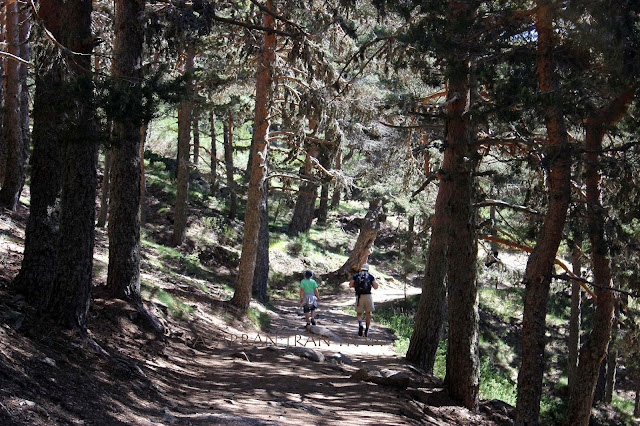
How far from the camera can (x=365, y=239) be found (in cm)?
2595

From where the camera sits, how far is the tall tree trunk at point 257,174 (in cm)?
1537

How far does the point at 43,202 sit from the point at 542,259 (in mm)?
7174

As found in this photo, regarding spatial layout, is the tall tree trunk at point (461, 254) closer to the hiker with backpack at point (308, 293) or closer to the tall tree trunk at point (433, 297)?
the tall tree trunk at point (433, 297)

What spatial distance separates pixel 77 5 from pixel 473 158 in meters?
6.20

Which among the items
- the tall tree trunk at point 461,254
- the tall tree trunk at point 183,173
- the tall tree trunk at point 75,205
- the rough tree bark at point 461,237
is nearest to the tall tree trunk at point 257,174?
the tall tree trunk at point 183,173

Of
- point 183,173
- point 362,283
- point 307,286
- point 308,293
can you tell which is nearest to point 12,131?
point 183,173

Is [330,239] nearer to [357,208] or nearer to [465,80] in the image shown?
[357,208]

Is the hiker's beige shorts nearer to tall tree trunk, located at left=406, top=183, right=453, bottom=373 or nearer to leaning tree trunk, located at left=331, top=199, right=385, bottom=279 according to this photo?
tall tree trunk, located at left=406, top=183, right=453, bottom=373

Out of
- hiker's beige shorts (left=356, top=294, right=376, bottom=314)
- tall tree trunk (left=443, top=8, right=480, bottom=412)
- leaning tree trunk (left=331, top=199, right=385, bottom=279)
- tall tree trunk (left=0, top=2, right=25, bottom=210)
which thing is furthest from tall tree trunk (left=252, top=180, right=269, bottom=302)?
tall tree trunk (left=443, top=8, right=480, bottom=412)

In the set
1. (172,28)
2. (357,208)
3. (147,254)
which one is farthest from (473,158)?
(357,208)

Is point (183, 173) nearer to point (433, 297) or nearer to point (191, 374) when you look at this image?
point (433, 297)

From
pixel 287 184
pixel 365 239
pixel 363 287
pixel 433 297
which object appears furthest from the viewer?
pixel 365 239

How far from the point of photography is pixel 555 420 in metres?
17.2

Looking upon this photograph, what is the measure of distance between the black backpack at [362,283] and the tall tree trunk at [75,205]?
8.53 metres
